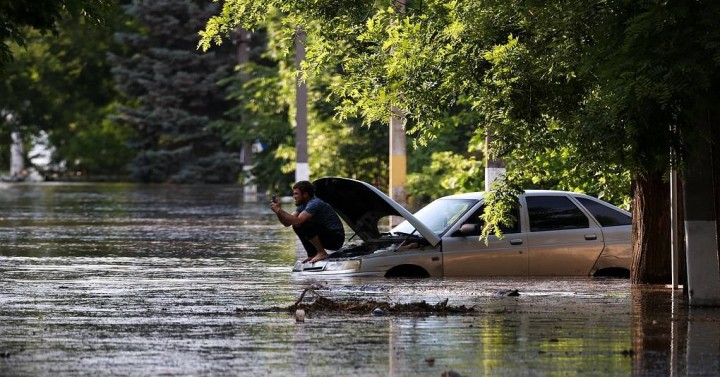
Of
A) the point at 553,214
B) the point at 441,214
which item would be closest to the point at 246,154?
A: the point at 441,214

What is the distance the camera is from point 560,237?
68.6 feet

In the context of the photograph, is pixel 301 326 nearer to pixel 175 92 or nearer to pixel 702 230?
pixel 702 230

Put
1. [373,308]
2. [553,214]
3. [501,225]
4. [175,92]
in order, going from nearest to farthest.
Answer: [373,308], [501,225], [553,214], [175,92]

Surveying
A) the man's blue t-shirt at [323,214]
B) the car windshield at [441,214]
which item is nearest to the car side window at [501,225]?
the car windshield at [441,214]

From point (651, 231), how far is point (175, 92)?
66091 mm

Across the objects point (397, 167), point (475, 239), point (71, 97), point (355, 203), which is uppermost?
point (71, 97)

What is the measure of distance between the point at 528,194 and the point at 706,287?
5.31 meters

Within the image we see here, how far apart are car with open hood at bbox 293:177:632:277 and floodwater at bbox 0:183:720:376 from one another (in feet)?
1.67

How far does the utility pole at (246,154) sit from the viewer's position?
6209 cm

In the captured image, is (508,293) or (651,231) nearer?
(508,293)

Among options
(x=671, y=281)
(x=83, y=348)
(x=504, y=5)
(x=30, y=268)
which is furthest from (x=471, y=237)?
(x=83, y=348)

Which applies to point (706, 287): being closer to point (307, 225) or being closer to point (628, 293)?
point (628, 293)

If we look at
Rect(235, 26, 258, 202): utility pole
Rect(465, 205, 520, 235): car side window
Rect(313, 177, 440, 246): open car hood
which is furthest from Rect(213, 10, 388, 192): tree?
Rect(465, 205, 520, 235): car side window

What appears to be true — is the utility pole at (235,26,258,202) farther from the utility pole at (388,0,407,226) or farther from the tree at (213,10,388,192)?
the utility pole at (388,0,407,226)
